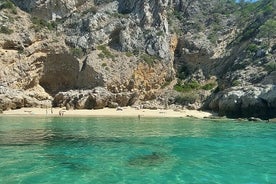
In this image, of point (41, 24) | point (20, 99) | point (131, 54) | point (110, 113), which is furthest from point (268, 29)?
point (20, 99)

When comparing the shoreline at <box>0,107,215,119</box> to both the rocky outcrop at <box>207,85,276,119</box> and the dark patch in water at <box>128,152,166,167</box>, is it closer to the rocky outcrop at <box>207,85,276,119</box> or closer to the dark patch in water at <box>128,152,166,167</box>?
the rocky outcrop at <box>207,85,276,119</box>

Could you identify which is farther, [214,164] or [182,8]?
[182,8]

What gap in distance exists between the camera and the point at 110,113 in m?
42.5

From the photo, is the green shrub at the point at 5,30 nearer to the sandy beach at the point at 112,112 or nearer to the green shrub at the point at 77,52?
the green shrub at the point at 77,52

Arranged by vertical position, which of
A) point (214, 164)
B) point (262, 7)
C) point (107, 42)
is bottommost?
point (214, 164)

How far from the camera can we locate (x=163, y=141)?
1914cm

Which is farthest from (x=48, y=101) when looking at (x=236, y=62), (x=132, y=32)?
(x=236, y=62)

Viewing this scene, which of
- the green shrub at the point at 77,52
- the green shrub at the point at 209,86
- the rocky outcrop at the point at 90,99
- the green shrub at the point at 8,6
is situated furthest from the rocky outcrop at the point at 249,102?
the green shrub at the point at 8,6

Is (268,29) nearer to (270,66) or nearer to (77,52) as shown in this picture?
(270,66)

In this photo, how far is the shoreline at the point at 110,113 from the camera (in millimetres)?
40081

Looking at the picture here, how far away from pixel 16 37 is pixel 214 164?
40.6 metres

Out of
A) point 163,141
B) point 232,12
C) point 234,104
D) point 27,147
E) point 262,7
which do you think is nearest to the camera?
point 27,147

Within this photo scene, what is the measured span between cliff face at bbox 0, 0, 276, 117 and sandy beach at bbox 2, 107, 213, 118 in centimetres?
164

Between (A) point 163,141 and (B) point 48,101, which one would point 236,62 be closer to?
(B) point 48,101
